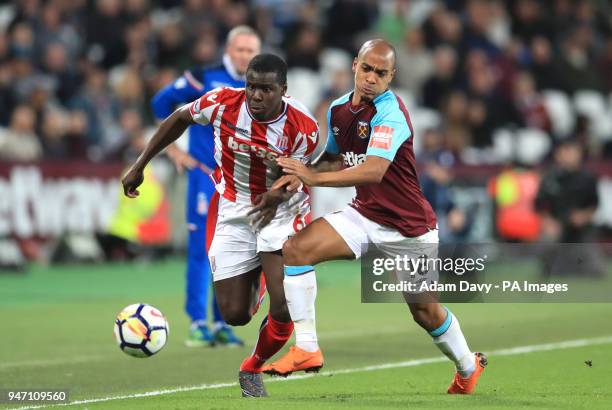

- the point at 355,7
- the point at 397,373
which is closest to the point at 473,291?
the point at 397,373

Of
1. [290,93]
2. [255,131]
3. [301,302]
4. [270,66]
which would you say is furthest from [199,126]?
[290,93]

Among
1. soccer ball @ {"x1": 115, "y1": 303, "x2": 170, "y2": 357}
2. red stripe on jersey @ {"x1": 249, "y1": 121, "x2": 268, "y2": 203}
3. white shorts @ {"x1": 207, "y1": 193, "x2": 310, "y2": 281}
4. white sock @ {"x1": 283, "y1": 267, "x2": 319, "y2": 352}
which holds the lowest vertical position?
soccer ball @ {"x1": 115, "y1": 303, "x2": 170, "y2": 357}

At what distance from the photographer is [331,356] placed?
1010cm

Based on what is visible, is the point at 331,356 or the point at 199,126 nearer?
the point at 331,356

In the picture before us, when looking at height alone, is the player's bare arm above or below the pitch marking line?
above

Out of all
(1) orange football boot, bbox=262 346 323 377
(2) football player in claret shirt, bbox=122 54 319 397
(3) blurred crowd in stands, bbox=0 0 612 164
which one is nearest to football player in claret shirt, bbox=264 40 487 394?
(1) orange football boot, bbox=262 346 323 377

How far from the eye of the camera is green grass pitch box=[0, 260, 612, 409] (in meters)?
7.67

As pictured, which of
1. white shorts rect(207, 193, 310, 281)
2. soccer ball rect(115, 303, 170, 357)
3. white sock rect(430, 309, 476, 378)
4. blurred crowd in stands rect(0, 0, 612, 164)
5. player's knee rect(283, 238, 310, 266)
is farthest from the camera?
blurred crowd in stands rect(0, 0, 612, 164)

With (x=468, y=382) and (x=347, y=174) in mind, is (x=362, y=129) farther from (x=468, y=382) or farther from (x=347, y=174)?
(x=468, y=382)

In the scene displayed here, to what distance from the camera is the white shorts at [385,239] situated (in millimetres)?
Result: 7691

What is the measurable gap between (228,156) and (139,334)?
1310 mm

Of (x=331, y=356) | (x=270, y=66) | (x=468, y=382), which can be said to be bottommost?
(x=331, y=356)

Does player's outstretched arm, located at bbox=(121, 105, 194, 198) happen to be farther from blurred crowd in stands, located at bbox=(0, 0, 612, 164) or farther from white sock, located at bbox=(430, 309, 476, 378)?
blurred crowd in stands, located at bbox=(0, 0, 612, 164)

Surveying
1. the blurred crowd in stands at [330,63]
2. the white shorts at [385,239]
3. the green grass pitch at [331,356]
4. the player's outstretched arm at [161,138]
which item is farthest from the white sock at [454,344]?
the blurred crowd in stands at [330,63]
